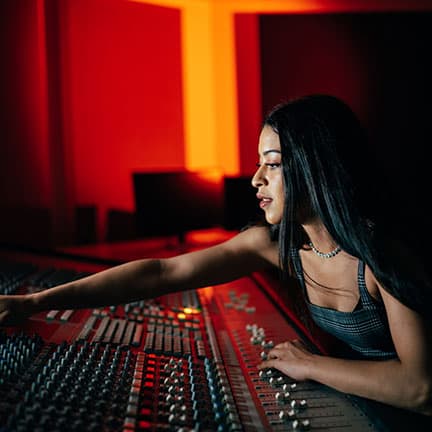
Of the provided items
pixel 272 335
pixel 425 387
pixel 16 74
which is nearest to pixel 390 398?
pixel 425 387

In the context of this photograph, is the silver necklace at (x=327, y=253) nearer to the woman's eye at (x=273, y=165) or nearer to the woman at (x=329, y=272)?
the woman at (x=329, y=272)

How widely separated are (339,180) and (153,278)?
20.4 inches

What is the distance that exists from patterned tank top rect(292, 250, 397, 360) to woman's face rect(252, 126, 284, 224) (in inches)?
8.9

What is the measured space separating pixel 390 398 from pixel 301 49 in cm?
380

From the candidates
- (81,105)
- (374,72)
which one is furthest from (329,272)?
(374,72)

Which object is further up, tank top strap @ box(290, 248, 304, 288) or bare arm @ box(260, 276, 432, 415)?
tank top strap @ box(290, 248, 304, 288)

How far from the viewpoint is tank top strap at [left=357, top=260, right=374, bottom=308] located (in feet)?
3.94

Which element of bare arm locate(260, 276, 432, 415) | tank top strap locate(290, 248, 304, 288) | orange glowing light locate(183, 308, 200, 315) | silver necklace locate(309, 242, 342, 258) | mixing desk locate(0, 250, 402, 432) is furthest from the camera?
orange glowing light locate(183, 308, 200, 315)

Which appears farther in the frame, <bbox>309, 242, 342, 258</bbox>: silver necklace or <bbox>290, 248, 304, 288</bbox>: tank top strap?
<bbox>290, 248, 304, 288</bbox>: tank top strap

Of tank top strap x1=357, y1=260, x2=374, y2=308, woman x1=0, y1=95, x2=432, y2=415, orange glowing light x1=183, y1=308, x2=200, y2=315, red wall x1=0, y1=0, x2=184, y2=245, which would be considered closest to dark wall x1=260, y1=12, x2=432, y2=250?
red wall x1=0, y1=0, x2=184, y2=245

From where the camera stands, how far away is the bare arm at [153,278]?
1205 millimetres

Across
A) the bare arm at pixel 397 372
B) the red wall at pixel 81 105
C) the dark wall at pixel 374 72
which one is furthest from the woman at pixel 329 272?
the dark wall at pixel 374 72

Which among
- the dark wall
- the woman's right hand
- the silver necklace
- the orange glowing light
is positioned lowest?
the orange glowing light

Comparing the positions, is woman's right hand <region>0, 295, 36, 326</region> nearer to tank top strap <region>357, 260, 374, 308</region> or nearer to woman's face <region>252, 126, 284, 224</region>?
woman's face <region>252, 126, 284, 224</region>
